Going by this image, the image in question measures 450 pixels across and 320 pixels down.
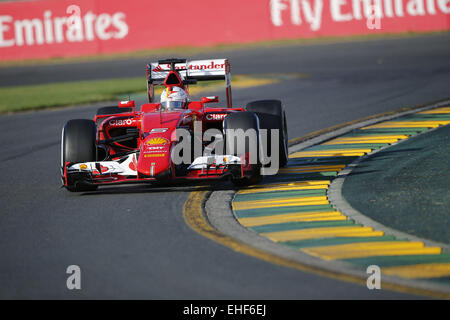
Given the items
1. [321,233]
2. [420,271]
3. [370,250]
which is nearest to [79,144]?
[321,233]

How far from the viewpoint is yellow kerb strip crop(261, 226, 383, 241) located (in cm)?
689

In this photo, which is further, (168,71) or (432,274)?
(168,71)

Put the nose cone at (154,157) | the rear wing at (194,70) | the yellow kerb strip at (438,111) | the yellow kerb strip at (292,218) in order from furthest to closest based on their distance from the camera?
the yellow kerb strip at (438,111) < the rear wing at (194,70) < the nose cone at (154,157) < the yellow kerb strip at (292,218)

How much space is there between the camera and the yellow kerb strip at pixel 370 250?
6.27 m

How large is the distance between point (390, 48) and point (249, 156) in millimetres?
19525

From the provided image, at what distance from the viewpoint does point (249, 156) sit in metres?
9.01

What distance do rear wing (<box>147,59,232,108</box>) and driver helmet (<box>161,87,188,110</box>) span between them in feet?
2.26

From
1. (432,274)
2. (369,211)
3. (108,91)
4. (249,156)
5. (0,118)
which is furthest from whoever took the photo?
(108,91)

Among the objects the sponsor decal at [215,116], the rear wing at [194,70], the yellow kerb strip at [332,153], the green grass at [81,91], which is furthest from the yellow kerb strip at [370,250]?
the green grass at [81,91]

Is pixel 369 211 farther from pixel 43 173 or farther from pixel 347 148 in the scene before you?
pixel 43 173

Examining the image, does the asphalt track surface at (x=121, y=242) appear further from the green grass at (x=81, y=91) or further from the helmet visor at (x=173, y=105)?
the green grass at (x=81, y=91)

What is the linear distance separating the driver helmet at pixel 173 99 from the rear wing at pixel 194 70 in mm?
689

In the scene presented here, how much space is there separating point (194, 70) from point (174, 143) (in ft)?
7.51

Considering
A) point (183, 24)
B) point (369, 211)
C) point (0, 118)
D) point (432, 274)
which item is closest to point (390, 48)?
point (183, 24)
